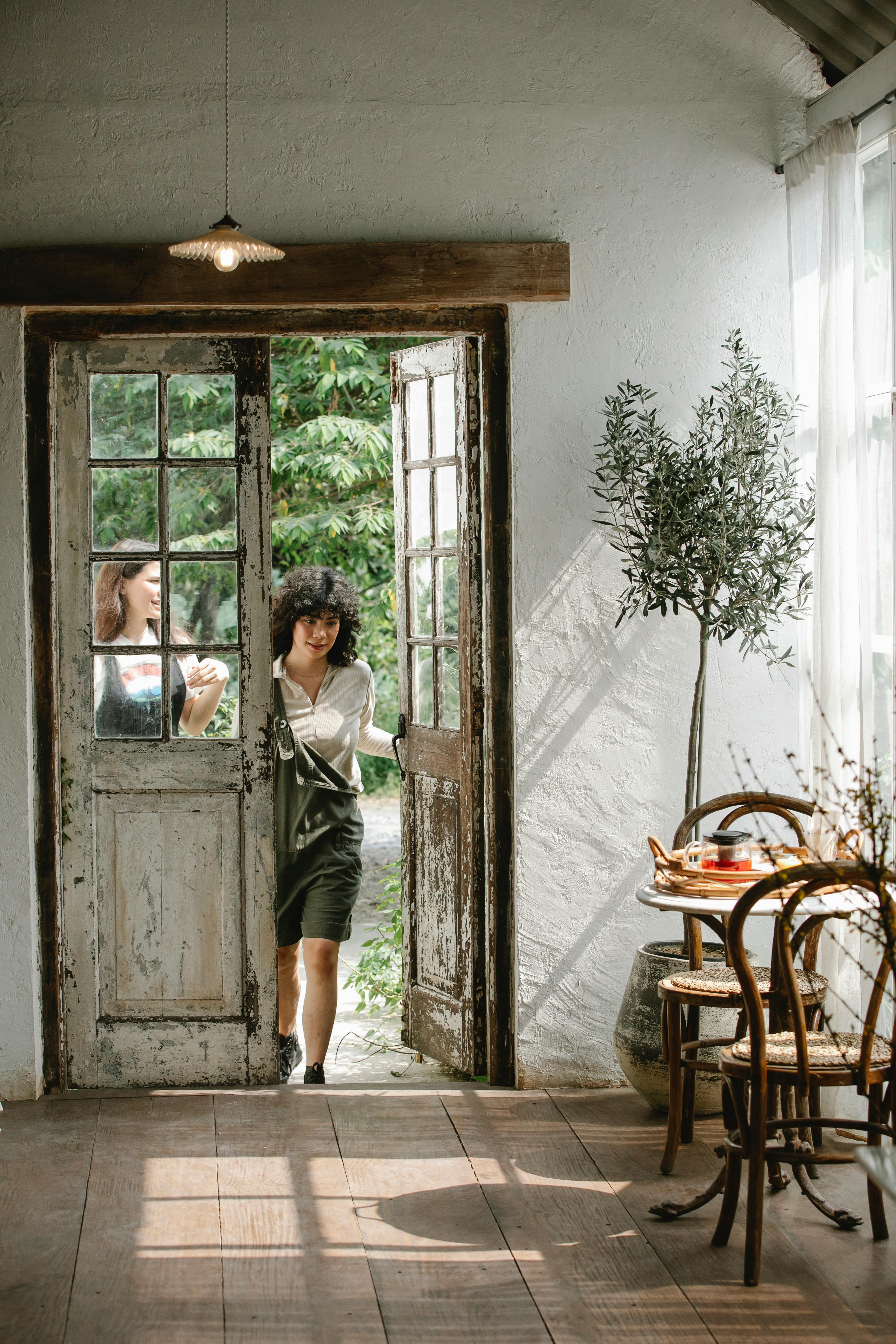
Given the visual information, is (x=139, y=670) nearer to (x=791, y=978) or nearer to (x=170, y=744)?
(x=170, y=744)

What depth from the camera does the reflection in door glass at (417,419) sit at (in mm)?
4637

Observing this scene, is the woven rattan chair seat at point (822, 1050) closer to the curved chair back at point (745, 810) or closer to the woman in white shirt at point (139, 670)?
the curved chair back at point (745, 810)

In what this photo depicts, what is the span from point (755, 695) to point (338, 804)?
1.56 meters

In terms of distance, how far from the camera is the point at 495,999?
4379 mm

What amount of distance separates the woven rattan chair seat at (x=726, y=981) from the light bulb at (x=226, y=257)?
2.35 meters

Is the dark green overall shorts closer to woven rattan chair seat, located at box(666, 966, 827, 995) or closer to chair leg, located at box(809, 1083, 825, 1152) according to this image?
woven rattan chair seat, located at box(666, 966, 827, 995)

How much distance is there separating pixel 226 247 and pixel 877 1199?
3.01 metres

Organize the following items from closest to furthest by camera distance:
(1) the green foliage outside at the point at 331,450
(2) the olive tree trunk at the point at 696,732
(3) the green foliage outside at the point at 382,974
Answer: (2) the olive tree trunk at the point at 696,732
(3) the green foliage outside at the point at 382,974
(1) the green foliage outside at the point at 331,450

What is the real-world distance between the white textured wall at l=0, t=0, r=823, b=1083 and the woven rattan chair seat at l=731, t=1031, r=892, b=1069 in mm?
1224

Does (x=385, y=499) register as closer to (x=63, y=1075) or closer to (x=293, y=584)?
(x=293, y=584)

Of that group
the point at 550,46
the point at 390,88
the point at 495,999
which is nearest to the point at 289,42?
the point at 390,88

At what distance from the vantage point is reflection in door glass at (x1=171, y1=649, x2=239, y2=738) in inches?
172

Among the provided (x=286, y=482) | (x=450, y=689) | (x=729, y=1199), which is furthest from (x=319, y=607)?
(x=286, y=482)

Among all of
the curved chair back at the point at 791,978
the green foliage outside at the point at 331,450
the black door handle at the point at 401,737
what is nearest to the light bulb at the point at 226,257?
the black door handle at the point at 401,737
